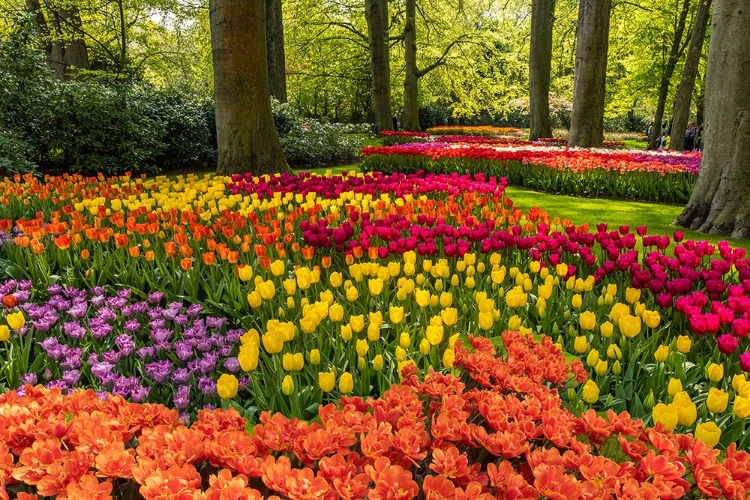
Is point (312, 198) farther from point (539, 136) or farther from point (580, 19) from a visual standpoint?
point (539, 136)

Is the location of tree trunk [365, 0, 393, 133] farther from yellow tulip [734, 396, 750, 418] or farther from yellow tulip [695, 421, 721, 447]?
yellow tulip [695, 421, 721, 447]

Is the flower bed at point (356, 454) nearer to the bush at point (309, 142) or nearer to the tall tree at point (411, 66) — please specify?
the bush at point (309, 142)

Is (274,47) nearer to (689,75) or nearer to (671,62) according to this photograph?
(689,75)

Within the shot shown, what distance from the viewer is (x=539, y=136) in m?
21.6

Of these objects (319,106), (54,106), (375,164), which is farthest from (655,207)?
(319,106)

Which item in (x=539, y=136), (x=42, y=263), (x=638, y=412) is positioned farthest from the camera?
(x=539, y=136)

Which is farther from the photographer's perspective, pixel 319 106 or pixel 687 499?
pixel 319 106

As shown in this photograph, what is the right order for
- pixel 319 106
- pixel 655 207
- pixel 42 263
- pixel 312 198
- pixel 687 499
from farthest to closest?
1. pixel 319 106
2. pixel 655 207
3. pixel 312 198
4. pixel 42 263
5. pixel 687 499

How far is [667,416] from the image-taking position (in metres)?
1.72

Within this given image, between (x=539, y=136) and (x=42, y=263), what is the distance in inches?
782

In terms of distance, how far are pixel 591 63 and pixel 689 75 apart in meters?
5.11

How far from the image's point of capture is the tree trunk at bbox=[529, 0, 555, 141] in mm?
19984

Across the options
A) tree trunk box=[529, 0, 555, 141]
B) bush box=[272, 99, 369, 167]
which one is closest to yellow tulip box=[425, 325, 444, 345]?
bush box=[272, 99, 369, 167]

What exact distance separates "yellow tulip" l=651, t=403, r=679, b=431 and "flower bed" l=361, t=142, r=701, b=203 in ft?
28.9
